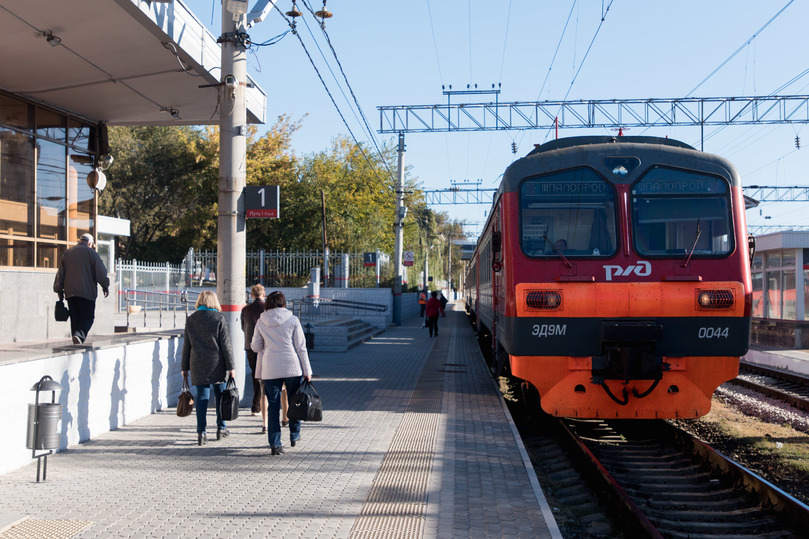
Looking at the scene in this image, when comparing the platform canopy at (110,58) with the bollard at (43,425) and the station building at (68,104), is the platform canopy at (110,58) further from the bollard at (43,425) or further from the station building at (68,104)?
the bollard at (43,425)

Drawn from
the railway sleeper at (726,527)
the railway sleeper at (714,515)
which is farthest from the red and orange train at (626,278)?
the railway sleeper at (726,527)

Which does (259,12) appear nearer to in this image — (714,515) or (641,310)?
(641,310)

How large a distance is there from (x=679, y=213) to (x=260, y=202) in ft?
17.6

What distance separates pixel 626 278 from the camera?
30.5 ft

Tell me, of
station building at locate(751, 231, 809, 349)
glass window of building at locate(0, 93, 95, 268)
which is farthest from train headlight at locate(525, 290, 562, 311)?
station building at locate(751, 231, 809, 349)

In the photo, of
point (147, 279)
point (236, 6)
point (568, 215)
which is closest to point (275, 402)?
point (568, 215)

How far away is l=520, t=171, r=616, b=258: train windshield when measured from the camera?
9.48 metres

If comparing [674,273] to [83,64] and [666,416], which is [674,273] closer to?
[666,416]

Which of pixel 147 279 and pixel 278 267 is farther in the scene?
pixel 278 267

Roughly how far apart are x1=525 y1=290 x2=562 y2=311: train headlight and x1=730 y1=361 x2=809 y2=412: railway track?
5499 millimetres

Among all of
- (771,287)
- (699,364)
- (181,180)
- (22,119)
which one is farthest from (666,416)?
(181,180)

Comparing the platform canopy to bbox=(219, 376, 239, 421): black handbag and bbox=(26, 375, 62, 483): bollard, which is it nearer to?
bbox=(219, 376, 239, 421): black handbag

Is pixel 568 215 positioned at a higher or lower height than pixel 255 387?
higher

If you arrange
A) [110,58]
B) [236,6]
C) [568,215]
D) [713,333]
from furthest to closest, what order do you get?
[110,58], [236,6], [568,215], [713,333]
